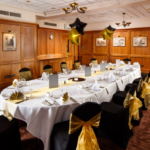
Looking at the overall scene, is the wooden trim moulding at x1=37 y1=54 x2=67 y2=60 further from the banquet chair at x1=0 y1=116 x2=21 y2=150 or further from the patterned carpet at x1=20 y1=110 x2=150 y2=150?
the banquet chair at x1=0 y1=116 x2=21 y2=150

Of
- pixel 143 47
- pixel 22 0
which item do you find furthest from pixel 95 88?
pixel 143 47

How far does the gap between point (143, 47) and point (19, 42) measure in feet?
22.1

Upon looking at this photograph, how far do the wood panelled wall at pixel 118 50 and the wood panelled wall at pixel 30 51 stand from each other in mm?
1791

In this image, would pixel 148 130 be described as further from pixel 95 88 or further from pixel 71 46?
pixel 71 46

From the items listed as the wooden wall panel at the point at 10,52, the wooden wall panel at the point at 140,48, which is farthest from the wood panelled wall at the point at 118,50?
the wooden wall panel at the point at 10,52

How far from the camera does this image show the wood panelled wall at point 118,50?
9094mm

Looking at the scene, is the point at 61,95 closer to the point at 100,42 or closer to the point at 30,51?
the point at 30,51

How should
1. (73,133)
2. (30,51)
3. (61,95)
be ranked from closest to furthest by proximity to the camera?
(73,133) < (61,95) < (30,51)

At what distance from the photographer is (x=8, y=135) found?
88.9 inches

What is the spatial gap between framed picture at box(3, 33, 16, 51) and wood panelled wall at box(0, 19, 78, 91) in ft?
0.41

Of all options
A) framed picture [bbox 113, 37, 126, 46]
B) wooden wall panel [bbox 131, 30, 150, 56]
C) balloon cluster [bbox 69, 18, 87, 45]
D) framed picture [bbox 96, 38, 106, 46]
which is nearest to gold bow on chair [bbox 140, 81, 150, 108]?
balloon cluster [bbox 69, 18, 87, 45]

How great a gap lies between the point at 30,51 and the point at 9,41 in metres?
1.09

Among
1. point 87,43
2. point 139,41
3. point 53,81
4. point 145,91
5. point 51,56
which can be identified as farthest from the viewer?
point 87,43

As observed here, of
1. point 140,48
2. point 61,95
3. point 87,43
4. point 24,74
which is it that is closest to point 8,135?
point 61,95
